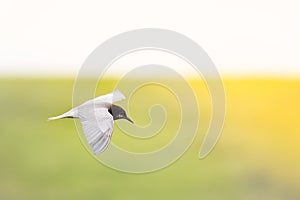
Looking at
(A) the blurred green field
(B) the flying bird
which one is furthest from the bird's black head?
(A) the blurred green field

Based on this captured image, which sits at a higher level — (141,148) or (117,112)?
(141,148)

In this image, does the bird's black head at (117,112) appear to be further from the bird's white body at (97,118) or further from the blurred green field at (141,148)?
the blurred green field at (141,148)

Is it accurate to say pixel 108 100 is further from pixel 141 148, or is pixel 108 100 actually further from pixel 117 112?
pixel 141 148

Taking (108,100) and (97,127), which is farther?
(108,100)

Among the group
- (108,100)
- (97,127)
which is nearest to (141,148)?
(108,100)

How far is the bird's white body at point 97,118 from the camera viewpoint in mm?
961

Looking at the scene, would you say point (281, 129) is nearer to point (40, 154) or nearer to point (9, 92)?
point (40, 154)

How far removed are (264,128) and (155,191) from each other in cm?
128

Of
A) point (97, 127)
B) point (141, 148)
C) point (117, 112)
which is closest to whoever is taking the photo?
point (97, 127)

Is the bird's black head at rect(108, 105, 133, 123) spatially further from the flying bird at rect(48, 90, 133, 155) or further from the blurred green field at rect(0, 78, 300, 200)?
the blurred green field at rect(0, 78, 300, 200)

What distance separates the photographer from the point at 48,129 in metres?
4.14

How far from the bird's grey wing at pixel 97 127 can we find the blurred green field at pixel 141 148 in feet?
5.18

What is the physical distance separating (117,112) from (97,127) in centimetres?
12

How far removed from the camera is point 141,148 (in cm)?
316
